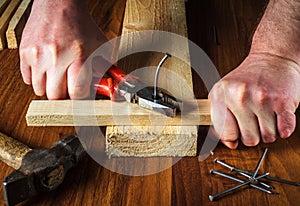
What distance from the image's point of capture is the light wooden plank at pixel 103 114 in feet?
3.77

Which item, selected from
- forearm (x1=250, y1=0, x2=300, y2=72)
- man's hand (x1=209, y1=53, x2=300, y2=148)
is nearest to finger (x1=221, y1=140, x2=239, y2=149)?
man's hand (x1=209, y1=53, x2=300, y2=148)

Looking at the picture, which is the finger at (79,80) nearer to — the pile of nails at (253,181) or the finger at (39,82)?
the finger at (39,82)

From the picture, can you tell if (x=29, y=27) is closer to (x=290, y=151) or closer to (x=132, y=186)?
(x=132, y=186)

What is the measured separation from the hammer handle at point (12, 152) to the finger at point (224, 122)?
1.38 feet

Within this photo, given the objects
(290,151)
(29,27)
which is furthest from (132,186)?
(29,27)

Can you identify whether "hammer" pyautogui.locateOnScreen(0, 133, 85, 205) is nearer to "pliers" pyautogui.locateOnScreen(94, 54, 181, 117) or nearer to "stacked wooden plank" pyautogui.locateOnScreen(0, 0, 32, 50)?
"pliers" pyautogui.locateOnScreen(94, 54, 181, 117)

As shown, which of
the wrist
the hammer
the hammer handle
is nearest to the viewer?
the hammer

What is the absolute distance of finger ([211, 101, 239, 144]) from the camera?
1140mm

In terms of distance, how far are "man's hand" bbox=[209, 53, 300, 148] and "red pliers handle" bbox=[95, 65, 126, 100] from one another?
0.22 meters

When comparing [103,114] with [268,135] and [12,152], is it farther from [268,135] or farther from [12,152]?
[268,135]

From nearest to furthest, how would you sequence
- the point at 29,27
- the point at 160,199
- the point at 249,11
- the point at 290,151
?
the point at 160,199 < the point at 290,151 < the point at 29,27 < the point at 249,11

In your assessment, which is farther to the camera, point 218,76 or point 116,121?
point 218,76

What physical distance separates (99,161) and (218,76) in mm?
456

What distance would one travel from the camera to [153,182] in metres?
1.11
